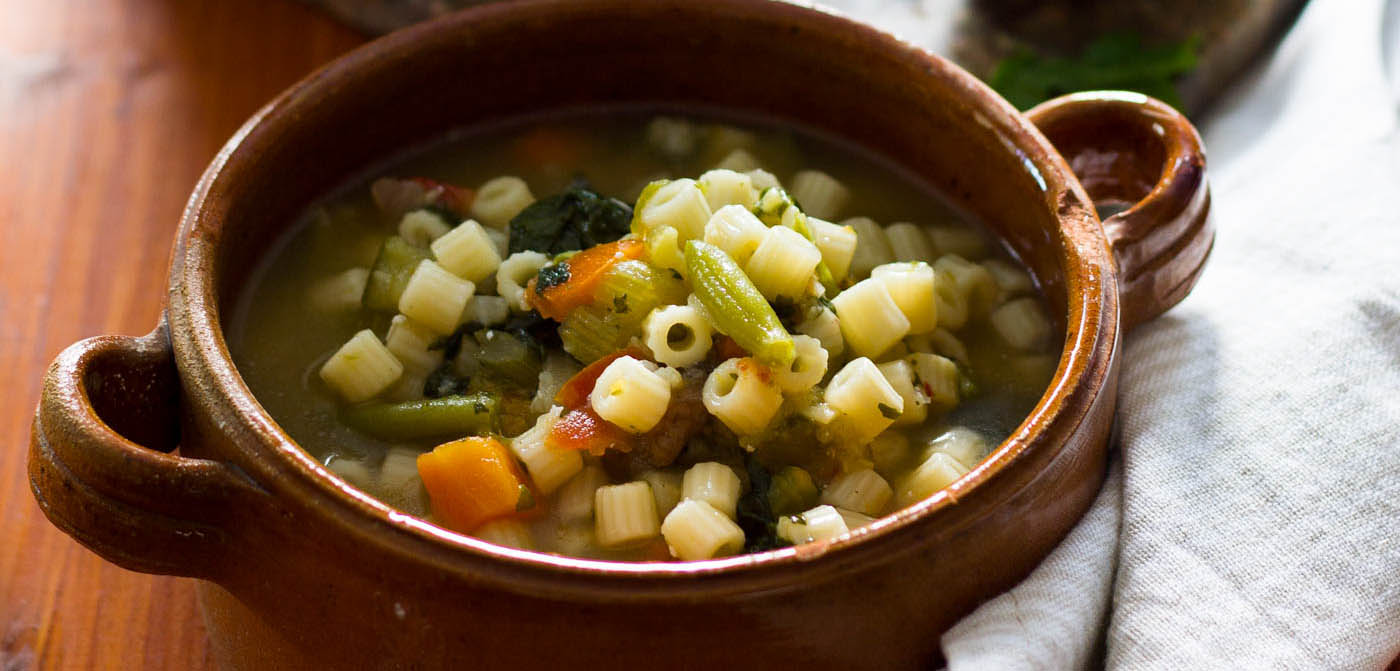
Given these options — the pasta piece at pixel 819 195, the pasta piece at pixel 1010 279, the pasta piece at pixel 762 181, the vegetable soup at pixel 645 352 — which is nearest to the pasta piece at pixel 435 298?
the vegetable soup at pixel 645 352

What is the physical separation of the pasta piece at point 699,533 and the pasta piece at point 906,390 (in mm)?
310

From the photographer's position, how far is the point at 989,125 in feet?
6.35

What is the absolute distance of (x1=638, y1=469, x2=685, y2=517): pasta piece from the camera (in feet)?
5.47

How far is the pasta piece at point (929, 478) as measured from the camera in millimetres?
1676

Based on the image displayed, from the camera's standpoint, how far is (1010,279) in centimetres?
201

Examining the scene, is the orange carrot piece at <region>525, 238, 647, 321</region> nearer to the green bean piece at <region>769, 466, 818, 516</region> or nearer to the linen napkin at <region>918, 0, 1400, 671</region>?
the green bean piece at <region>769, 466, 818, 516</region>

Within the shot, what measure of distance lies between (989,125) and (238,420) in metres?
1.09

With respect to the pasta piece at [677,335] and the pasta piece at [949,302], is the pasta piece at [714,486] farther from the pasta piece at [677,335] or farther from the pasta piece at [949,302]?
the pasta piece at [949,302]

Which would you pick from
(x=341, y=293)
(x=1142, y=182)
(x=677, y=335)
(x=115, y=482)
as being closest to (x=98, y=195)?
(x=341, y=293)

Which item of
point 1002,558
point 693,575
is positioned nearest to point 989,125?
point 1002,558

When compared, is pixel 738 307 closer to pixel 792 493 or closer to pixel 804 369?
pixel 804 369

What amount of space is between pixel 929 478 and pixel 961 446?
0.36 feet

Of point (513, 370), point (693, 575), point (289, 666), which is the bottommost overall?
point (289, 666)

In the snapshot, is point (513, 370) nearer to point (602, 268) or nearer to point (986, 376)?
point (602, 268)
